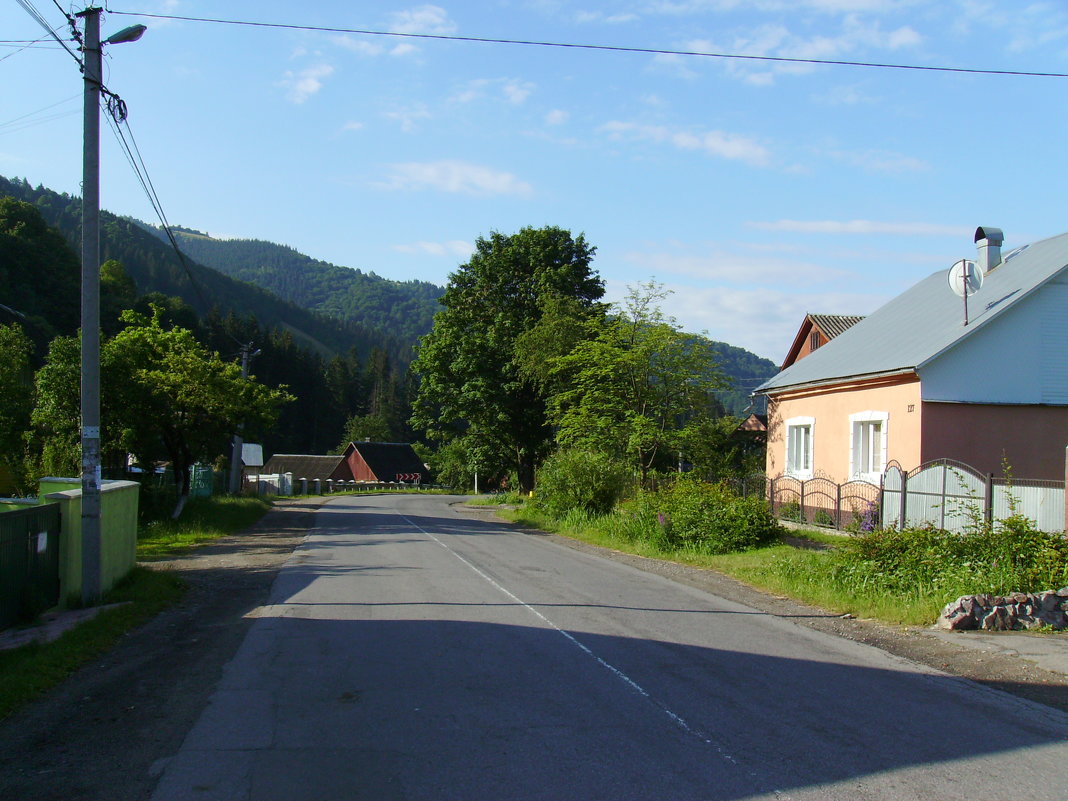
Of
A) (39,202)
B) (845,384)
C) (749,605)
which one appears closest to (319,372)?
(39,202)

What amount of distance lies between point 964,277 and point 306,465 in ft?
273

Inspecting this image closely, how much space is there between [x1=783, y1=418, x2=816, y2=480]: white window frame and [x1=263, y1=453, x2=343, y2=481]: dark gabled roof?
73107 mm

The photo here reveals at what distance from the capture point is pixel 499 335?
42062 millimetres

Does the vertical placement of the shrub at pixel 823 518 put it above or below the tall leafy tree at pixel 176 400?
below

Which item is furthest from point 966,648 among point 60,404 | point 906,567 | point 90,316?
point 60,404

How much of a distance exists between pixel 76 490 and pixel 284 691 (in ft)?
21.0

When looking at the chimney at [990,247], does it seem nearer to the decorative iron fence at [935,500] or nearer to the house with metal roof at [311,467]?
the decorative iron fence at [935,500]

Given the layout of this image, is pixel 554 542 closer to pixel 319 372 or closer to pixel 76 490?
pixel 76 490

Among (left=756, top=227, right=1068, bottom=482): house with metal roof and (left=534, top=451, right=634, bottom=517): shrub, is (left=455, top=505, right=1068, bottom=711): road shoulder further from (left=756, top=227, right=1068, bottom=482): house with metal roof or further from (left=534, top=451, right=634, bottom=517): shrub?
(left=534, top=451, right=634, bottom=517): shrub

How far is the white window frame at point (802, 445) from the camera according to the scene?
24.7 metres

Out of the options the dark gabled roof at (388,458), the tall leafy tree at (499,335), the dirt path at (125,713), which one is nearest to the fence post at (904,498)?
the dirt path at (125,713)

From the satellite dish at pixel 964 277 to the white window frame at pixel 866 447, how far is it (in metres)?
3.33

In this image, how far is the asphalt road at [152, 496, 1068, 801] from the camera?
205 inches

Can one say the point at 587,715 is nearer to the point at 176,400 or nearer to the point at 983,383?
the point at 983,383
